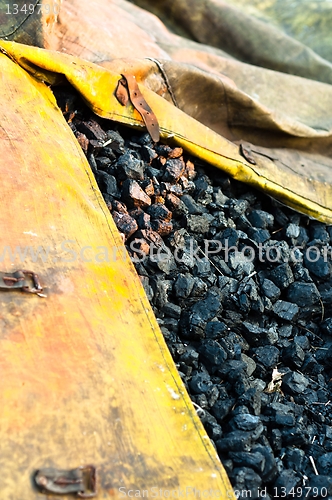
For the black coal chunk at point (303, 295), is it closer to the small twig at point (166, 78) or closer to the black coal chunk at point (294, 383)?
the black coal chunk at point (294, 383)

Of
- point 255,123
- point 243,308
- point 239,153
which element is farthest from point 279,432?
point 255,123

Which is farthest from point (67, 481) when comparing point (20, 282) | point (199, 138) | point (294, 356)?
point (199, 138)

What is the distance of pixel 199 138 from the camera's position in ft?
8.39

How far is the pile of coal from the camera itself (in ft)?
5.46

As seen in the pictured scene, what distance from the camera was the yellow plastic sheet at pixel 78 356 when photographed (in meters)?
1.32

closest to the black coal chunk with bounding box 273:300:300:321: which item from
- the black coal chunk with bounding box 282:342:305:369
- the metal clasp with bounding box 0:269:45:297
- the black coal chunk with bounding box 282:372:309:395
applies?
the black coal chunk with bounding box 282:342:305:369

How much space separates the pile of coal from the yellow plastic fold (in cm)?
7

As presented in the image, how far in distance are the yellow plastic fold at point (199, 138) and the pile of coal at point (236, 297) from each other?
75mm

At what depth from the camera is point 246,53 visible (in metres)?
3.90

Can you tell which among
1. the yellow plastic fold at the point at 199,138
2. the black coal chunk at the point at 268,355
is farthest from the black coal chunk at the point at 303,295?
the yellow plastic fold at the point at 199,138

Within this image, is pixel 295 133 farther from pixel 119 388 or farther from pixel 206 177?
pixel 119 388

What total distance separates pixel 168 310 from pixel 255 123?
1.35 meters

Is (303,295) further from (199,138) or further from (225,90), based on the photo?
(225,90)

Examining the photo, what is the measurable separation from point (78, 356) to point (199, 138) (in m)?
1.41
